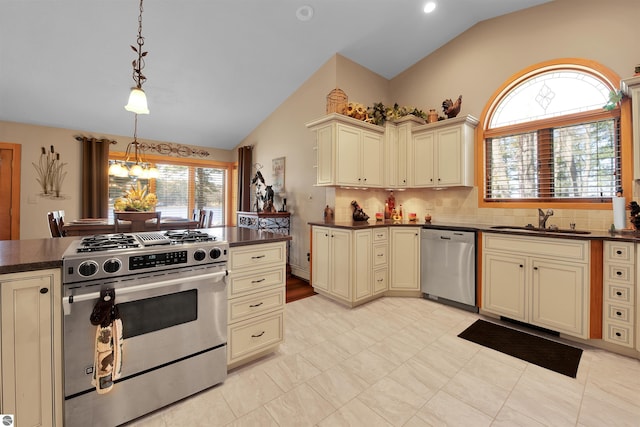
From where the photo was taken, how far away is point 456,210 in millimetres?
3672

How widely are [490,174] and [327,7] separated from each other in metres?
2.84

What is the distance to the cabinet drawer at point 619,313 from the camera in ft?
6.89

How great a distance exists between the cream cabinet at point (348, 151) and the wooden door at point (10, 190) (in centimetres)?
480

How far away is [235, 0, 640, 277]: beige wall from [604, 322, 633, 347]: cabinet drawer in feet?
3.34

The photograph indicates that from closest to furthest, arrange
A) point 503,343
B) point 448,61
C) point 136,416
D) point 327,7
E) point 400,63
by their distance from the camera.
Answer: point 136,416
point 503,343
point 327,7
point 448,61
point 400,63

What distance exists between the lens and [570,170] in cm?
288

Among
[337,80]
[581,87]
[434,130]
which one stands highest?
[337,80]

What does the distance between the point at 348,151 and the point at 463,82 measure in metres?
1.88

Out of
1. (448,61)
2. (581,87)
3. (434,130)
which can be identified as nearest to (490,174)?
(434,130)

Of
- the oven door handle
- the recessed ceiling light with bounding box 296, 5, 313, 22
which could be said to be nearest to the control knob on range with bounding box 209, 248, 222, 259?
the oven door handle

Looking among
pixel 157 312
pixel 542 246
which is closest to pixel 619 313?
pixel 542 246

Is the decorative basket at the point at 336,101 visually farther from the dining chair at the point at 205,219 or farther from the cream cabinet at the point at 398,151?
the dining chair at the point at 205,219

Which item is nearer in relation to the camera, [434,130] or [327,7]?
[327,7]

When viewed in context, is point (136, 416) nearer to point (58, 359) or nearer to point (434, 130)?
point (58, 359)
